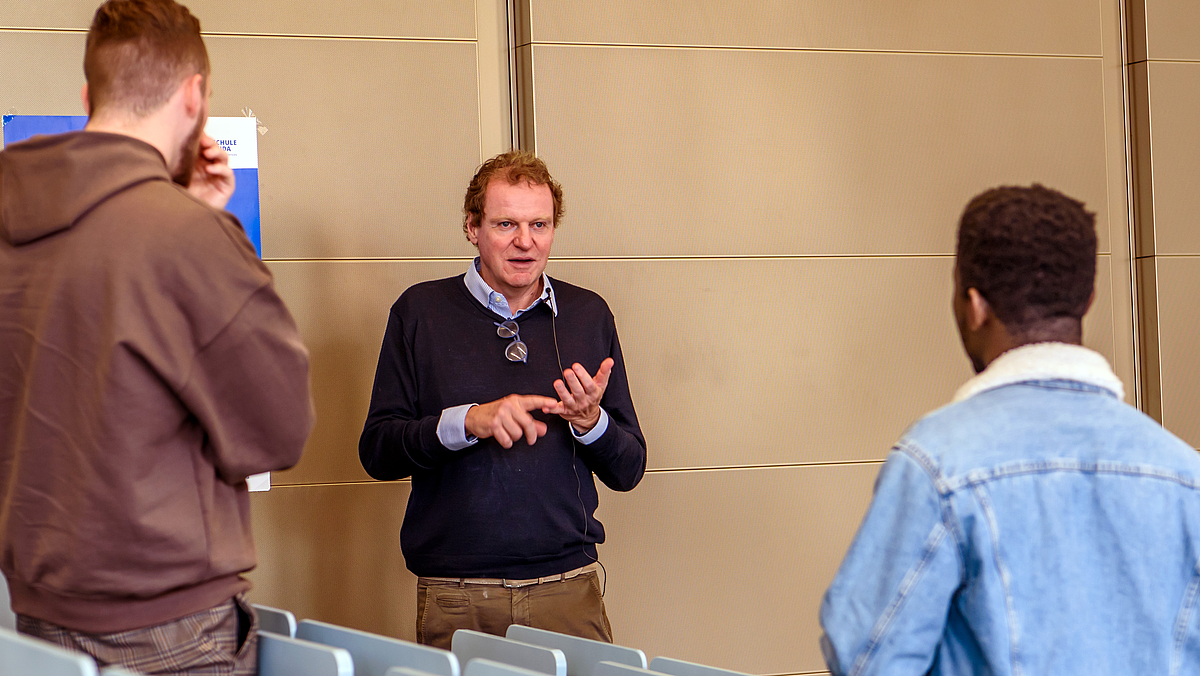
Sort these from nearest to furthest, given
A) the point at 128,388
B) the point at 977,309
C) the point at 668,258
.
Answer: the point at 128,388
the point at 977,309
the point at 668,258

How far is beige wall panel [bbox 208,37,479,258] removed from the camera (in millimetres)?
3195

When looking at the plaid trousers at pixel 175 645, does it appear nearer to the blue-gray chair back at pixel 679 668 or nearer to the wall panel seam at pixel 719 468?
the blue-gray chair back at pixel 679 668

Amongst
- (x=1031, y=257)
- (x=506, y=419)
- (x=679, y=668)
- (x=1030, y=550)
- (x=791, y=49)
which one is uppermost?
(x=791, y=49)

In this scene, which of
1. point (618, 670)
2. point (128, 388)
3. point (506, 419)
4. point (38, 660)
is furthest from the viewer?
point (506, 419)

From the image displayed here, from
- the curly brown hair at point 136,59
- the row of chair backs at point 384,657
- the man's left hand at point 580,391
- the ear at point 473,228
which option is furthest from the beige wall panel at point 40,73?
the row of chair backs at point 384,657

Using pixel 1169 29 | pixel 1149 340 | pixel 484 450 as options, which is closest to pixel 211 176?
pixel 484 450

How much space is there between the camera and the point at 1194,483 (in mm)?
1268

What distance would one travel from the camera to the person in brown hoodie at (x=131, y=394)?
125 cm

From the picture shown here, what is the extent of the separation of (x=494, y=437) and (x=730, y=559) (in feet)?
4.52

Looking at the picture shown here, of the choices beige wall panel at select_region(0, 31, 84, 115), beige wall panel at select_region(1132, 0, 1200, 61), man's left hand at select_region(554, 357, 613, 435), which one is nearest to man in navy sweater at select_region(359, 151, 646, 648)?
man's left hand at select_region(554, 357, 613, 435)

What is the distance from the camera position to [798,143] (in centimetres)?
357

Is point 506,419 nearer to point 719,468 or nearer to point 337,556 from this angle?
point 337,556

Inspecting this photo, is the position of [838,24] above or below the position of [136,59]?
above

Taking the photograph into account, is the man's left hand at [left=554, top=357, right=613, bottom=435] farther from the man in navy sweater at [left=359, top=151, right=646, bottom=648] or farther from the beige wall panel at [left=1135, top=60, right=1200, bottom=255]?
the beige wall panel at [left=1135, top=60, right=1200, bottom=255]
